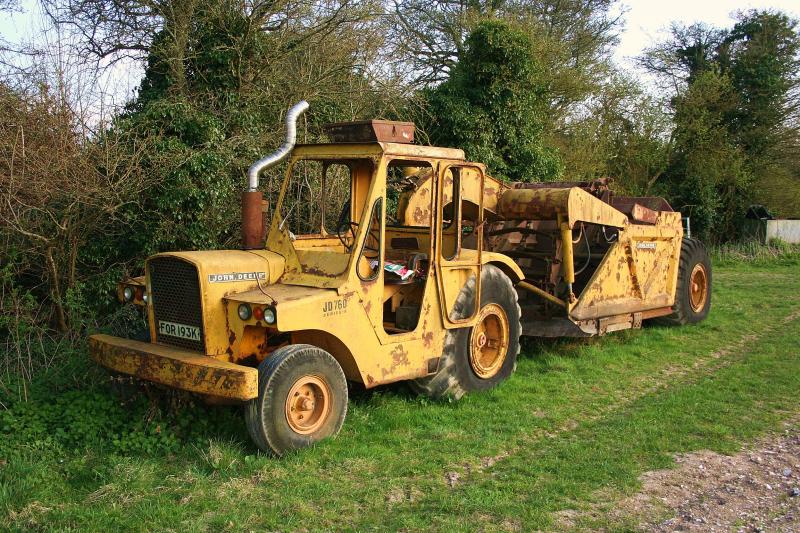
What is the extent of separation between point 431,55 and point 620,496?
58.4 ft

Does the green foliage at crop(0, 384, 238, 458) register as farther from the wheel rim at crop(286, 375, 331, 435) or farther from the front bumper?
the wheel rim at crop(286, 375, 331, 435)

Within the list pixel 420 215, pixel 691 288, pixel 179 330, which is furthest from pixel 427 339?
pixel 691 288

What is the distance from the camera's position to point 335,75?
38.3ft

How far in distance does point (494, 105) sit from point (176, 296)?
10262 mm

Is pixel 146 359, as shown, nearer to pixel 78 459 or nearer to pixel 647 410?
pixel 78 459

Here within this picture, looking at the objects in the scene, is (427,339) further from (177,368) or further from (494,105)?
(494,105)

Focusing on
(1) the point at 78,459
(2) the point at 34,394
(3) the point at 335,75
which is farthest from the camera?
(3) the point at 335,75

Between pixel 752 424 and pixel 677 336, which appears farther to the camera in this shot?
pixel 677 336

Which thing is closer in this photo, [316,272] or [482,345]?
[316,272]

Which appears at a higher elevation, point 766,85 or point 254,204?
point 766,85

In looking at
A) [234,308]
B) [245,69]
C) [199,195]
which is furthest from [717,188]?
[234,308]

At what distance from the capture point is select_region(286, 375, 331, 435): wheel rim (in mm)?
5414

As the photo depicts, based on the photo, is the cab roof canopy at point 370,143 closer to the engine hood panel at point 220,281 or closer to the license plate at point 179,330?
the engine hood panel at point 220,281

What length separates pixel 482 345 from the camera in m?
7.35
